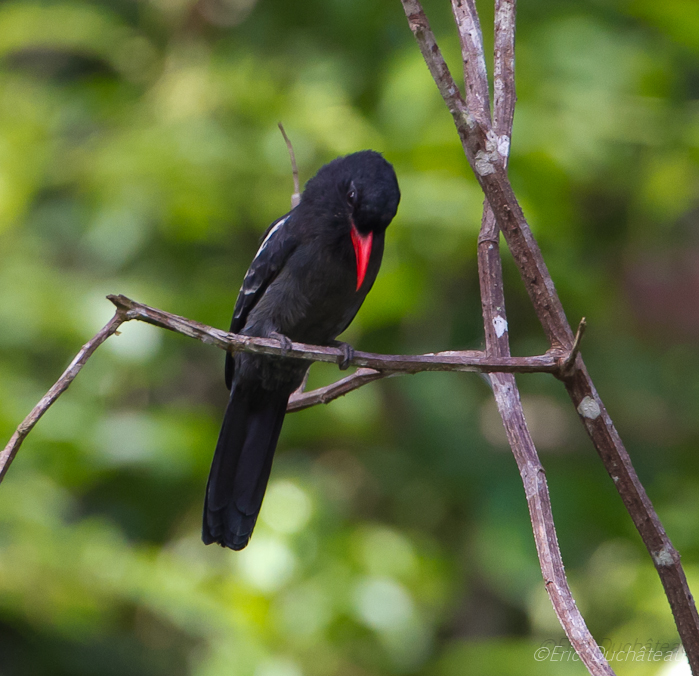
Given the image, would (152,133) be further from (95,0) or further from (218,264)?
(95,0)

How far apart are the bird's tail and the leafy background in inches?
29.2

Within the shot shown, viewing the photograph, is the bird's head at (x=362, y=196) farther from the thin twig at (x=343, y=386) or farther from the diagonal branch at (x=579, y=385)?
the diagonal branch at (x=579, y=385)

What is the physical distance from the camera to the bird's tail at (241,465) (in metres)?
3.12

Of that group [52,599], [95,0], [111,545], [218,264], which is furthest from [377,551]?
[95,0]

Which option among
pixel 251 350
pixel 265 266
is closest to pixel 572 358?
pixel 251 350

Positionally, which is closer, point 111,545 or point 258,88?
point 111,545

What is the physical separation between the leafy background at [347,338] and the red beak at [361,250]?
3.80ft

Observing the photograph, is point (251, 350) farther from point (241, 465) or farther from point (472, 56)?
point (241, 465)

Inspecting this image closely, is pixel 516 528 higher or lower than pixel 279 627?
higher

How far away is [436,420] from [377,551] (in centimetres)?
97

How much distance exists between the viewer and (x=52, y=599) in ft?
13.0

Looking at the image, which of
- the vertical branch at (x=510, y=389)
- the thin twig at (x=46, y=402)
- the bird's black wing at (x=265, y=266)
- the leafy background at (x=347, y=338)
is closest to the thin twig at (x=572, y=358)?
the vertical branch at (x=510, y=389)

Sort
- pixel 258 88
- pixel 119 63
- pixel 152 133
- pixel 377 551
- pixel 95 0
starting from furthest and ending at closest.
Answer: pixel 95 0 → pixel 119 63 → pixel 258 88 → pixel 152 133 → pixel 377 551

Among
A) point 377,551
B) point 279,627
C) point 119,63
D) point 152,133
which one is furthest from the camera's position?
point 119,63
